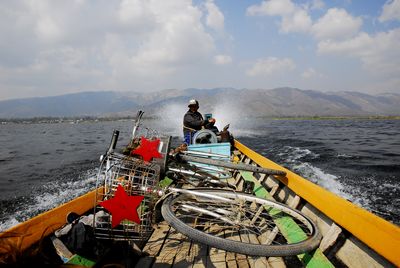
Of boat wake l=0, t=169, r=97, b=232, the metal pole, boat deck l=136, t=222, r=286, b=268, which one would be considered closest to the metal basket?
boat deck l=136, t=222, r=286, b=268

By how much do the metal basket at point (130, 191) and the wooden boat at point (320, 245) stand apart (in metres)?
0.63

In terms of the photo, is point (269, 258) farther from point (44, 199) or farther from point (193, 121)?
point (44, 199)

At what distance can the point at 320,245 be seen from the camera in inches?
138

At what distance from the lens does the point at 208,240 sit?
2859mm

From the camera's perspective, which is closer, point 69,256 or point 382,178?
point 69,256

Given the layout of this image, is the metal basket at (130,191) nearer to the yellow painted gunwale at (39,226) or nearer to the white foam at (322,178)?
the yellow painted gunwale at (39,226)

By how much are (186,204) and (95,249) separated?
1498 millimetres

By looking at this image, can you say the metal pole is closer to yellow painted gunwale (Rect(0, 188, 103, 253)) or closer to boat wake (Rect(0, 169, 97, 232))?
yellow painted gunwale (Rect(0, 188, 103, 253))

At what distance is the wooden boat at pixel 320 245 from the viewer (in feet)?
9.05

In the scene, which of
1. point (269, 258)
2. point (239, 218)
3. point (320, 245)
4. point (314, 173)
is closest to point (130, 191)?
point (239, 218)

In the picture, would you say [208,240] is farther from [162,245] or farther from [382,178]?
[382,178]

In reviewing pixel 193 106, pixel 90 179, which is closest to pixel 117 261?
pixel 193 106

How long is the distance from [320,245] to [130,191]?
8.91 ft

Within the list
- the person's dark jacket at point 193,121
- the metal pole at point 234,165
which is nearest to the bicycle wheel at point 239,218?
the metal pole at point 234,165
